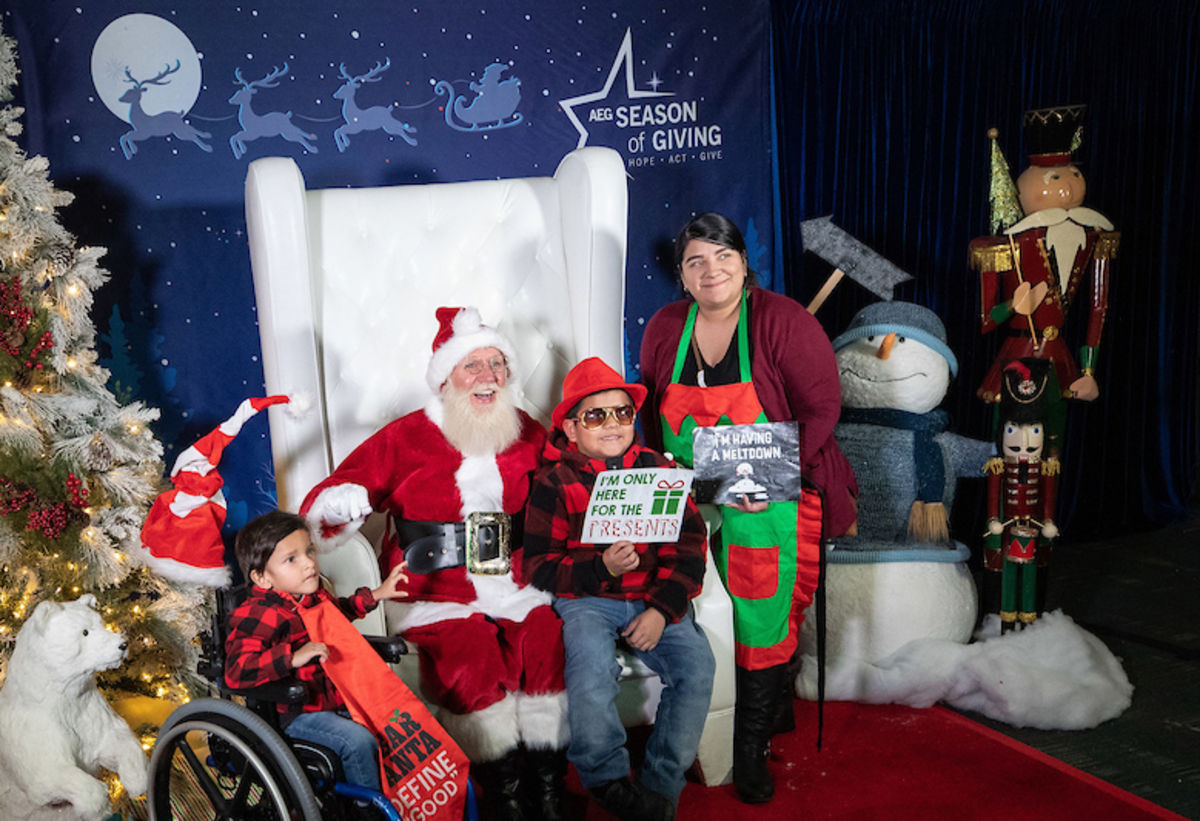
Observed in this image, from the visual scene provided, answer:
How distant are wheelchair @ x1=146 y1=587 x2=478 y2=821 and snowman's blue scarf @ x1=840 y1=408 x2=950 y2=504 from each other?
6.86ft

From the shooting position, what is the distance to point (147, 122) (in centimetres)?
381

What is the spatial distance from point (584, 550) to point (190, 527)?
101 cm

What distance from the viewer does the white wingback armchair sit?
3176 millimetres

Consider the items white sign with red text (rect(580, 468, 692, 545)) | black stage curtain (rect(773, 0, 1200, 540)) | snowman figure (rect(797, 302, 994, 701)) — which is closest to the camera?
white sign with red text (rect(580, 468, 692, 545))

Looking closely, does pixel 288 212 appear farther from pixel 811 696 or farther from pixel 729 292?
pixel 811 696

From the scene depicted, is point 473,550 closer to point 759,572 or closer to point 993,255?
point 759,572

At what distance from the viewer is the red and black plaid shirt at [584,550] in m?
2.79

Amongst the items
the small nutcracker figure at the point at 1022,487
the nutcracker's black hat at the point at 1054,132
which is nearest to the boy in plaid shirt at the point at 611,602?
the small nutcracker figure at the point at 1022,487

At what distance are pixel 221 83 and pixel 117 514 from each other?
171 cm

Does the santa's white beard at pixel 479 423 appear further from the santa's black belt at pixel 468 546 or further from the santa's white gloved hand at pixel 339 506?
the santa's white gloved hand at pixel 339 506

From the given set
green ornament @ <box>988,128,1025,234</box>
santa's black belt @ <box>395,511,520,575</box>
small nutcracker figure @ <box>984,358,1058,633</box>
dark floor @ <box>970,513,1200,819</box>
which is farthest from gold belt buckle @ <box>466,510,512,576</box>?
green ornament @ <box>988,128,1025,234</box>

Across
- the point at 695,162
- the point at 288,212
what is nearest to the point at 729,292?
the point at 288,212

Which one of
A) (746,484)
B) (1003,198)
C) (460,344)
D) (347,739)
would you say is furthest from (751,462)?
(1003,198)

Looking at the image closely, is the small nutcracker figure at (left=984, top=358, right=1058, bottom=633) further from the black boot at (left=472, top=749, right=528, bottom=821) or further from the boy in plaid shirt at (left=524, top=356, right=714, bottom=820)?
the black boot at (left=472, top=749, right=528, bottom=821)
